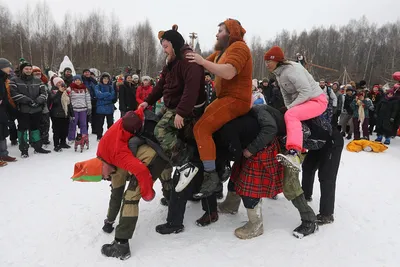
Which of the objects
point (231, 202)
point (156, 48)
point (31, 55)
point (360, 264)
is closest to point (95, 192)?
point (231, 202)

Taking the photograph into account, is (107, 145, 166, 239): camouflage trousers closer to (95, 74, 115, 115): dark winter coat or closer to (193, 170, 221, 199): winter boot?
(193, 170, 221, 199): winter boot

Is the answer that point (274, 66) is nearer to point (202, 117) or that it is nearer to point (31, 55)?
point (202, 117)

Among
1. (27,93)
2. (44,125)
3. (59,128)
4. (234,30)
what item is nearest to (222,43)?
(234,30)

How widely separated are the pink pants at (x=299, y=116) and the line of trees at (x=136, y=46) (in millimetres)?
29710

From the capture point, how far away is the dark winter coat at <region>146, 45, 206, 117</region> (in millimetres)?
2738

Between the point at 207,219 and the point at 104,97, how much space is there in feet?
19.8

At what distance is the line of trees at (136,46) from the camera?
32719 millimetres

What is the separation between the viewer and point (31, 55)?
104 ft

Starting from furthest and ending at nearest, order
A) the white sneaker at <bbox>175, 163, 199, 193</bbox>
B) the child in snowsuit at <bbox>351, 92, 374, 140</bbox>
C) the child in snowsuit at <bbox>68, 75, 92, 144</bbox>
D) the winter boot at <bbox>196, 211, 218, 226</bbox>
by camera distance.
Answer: the child in snowsuit at <bbox>351, 92, 374, 140</bbox>
the child in snowsuit at <bbox>68, 75, 92, 144</bbox>
the winter boot at <bbox>196, 211, 218, 226</bbox>
the white sneaker at <bbox>175, 163, 199, 193</bbox>

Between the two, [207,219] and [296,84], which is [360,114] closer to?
[296,84]

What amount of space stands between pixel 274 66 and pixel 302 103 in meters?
0.55

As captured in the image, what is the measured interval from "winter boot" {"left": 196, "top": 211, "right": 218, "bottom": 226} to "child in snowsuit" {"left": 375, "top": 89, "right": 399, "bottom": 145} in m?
8.20

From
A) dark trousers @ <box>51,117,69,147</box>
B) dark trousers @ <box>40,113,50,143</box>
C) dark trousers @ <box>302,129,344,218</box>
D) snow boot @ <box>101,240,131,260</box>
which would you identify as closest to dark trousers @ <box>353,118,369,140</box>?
dark trousers @ <box>302,129,344,218</box>

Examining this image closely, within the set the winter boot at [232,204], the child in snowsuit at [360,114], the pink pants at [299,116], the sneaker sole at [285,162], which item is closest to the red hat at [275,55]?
the pink pants at [299,116]
